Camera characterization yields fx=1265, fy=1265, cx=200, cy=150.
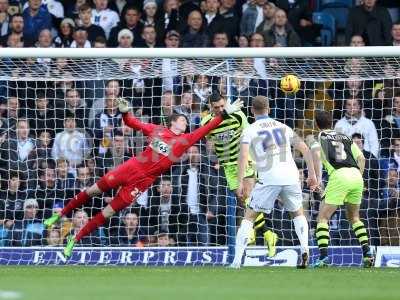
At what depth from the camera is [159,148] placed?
1630 centimetres

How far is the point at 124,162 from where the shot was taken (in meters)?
17.1

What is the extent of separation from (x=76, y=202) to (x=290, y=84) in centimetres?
311

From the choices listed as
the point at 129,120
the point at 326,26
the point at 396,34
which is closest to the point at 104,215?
the point at 129,120

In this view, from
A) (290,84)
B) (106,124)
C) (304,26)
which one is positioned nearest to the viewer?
(290,84)

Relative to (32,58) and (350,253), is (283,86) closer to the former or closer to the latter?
(350,253)

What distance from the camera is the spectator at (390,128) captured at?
682 inches

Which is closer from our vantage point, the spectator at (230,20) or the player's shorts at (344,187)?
the player's shorts at (344,187)

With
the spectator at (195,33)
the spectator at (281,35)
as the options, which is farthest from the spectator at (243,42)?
the spectator at (195,33)

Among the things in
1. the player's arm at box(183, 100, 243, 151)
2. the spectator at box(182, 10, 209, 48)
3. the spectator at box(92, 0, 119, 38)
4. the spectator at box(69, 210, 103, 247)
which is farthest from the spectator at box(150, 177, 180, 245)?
the spectator at box(92, 0, 119, 38)

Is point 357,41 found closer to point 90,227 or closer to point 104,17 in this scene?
point 104,17

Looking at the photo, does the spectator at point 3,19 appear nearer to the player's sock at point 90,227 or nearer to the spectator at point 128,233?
the spectator at point 128,233

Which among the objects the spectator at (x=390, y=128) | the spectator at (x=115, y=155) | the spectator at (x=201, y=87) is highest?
the spectator at (x=201, y=87)

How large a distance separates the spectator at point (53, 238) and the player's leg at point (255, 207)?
316 centimetres

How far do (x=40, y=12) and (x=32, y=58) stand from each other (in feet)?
8.40
